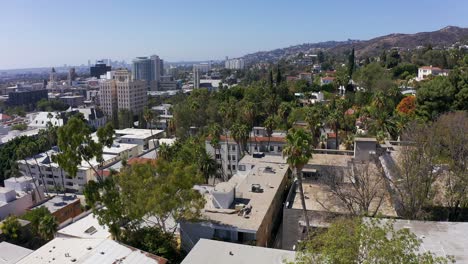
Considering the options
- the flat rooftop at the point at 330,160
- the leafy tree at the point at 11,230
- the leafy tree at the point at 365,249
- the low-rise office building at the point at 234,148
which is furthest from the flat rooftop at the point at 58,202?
the leafy tree at the point at 365,249

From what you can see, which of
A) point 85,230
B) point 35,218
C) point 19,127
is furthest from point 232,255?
point 19,127

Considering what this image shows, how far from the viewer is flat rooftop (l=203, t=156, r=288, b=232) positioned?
94.0 ft

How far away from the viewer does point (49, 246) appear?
1107 inches

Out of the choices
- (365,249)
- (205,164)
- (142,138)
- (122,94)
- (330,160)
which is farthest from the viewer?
(122,94)

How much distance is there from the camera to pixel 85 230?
109 feet

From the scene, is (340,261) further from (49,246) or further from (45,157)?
(45,157)

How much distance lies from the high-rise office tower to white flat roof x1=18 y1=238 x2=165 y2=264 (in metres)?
104

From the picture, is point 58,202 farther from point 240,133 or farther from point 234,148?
point 234,148

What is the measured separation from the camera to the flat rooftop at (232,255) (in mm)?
22109

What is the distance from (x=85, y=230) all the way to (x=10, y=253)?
5.58m

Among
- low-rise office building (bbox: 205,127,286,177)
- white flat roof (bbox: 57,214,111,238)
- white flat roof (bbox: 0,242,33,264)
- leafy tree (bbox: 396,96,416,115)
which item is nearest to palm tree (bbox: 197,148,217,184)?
low-rise office building (bbox: 205,127,286,177)

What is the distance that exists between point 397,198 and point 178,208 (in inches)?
632

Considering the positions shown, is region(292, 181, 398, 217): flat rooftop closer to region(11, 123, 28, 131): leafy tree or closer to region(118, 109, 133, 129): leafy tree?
region(118, 109, 133, 129): leafy tree

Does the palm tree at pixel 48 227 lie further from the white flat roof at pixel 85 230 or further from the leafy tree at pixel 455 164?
the leafy tree at pixel 455 164
